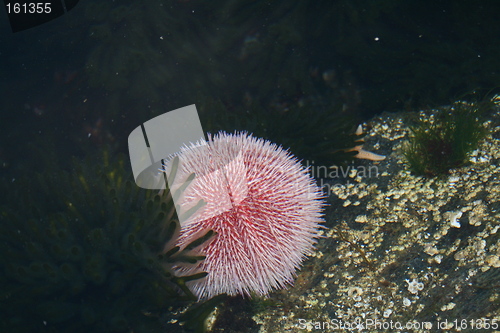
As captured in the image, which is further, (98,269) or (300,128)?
(300,128)

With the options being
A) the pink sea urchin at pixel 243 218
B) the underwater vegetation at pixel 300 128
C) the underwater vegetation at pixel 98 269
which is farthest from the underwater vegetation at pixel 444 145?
the underwater vegetation at pixel 98 269

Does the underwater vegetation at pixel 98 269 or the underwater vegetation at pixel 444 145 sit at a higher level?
the underwater vegetation at pixel 444 145

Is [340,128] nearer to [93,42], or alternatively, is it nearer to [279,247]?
[279,247]

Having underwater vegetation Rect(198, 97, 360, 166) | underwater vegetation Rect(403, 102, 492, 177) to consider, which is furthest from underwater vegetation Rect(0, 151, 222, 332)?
underwater vegetation Rect(403, 102, 492, 177)

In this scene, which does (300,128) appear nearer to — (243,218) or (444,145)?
(444,145)

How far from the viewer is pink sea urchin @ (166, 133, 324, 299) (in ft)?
8.32

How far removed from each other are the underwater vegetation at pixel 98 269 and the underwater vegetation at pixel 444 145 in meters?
2.15

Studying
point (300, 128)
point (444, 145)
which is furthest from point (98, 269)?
point (444, 145)

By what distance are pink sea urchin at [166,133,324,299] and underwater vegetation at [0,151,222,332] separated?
11 cm

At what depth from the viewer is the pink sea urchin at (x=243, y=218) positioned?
2.54m

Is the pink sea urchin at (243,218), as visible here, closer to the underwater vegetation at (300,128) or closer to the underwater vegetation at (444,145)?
the underwater vegetation at (300,128)

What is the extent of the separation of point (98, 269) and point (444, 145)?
3.02m

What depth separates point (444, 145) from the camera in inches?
141

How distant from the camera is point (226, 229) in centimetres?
254
